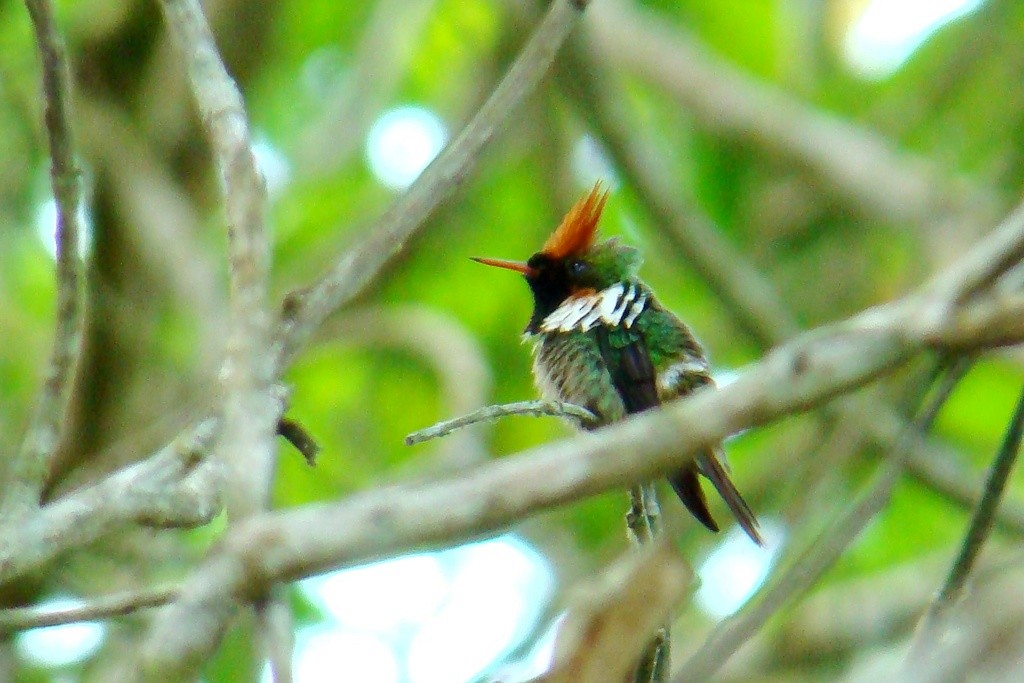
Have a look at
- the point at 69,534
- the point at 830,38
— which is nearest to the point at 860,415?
the point at 69,534

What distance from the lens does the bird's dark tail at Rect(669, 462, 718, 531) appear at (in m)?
3.73

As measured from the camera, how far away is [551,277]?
4492 millimetres

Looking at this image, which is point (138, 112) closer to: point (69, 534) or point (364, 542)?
point (69, 534)

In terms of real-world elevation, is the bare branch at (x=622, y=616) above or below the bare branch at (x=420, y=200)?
below

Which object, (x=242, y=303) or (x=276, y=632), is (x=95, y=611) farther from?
(x=276, y=632)

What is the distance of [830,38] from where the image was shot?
306 inches

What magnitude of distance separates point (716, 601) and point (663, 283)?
1608 mm

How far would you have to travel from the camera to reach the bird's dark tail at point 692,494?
3.73 metres

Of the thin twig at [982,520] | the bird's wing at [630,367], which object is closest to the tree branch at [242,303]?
the thin twig at [982,520]

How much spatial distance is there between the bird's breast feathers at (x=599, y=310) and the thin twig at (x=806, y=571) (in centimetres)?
214

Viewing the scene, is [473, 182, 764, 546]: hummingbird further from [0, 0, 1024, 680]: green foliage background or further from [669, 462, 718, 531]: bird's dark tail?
[0, 0, 1024, 680]: green foliage background

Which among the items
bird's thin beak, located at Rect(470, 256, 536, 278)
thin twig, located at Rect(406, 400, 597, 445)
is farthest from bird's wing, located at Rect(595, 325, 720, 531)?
thin twig, located at Rect(406, 400, 597, 445)

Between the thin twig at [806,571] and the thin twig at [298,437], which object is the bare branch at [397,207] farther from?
the thin twig at [806,571]

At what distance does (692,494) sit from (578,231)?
3.38ft
